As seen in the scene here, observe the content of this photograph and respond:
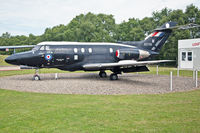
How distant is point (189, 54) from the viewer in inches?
1267

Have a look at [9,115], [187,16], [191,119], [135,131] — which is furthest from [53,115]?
[187,16]

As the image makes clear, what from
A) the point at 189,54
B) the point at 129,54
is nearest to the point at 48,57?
the point at 129,54

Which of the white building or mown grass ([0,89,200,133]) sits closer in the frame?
mown grass ([0,89,200,133])

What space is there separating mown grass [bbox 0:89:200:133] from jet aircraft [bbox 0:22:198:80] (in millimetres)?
8162

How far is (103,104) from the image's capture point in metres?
8.12

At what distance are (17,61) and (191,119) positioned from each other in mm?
13990

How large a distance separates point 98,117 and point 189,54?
98.0 ft

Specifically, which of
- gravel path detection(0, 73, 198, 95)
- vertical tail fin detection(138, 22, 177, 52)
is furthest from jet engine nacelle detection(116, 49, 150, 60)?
gravel path detection(0, 73, 198, 95)

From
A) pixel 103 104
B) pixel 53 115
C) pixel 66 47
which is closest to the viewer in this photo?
pixel 53 115

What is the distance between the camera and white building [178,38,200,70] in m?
30.8

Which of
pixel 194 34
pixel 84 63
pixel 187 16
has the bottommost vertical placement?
pixel 84 63

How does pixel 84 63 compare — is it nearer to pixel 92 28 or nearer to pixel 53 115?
pixel 53 115

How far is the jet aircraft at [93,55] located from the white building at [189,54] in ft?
41.1

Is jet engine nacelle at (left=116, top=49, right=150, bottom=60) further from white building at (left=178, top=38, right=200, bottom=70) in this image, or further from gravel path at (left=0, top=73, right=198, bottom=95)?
white building at (left=178, top=38, right=200, bottom=70)
